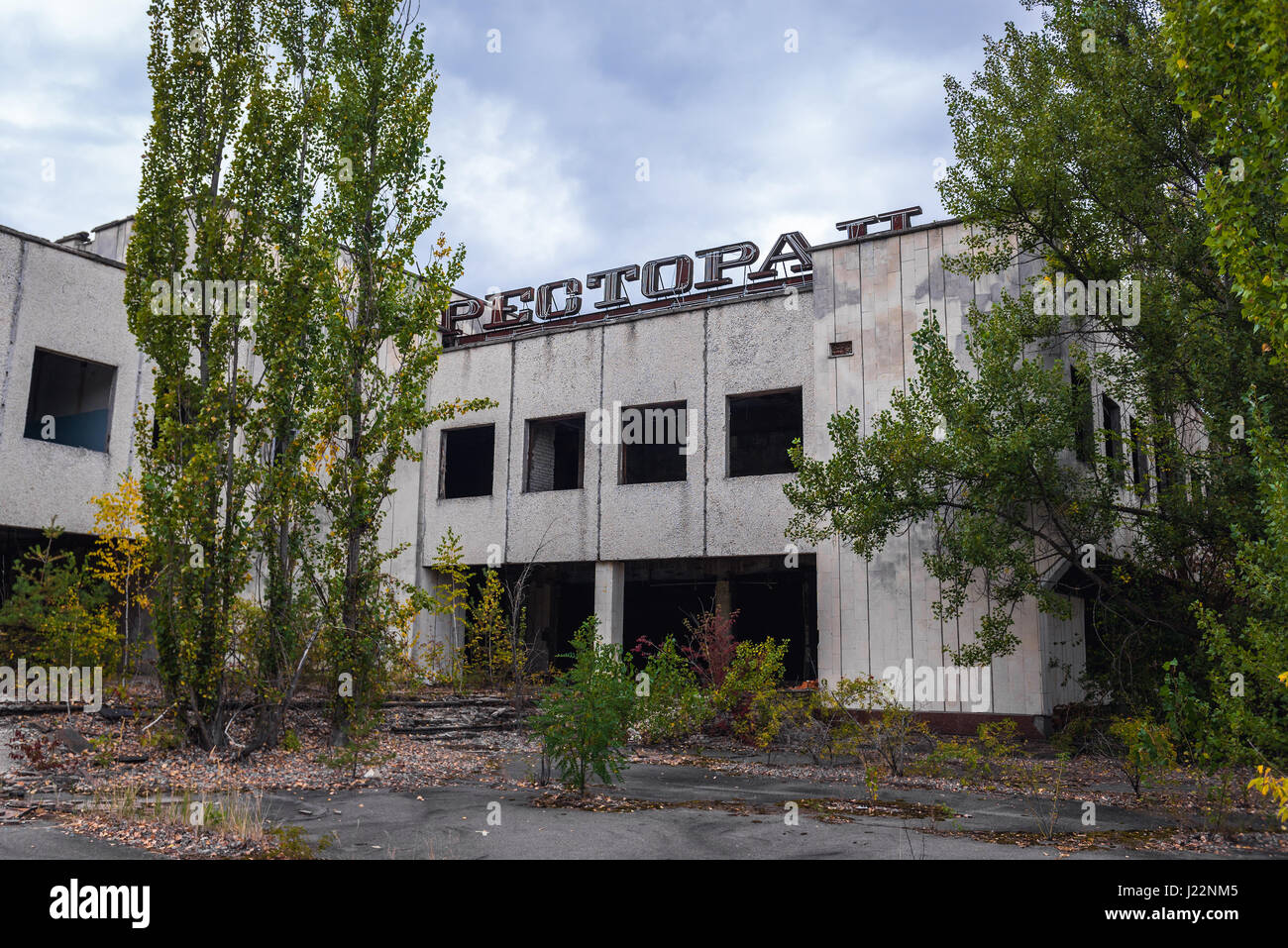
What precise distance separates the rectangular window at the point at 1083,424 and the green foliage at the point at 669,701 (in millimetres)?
6477

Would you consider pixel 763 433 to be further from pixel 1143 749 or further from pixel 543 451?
pixel 1143 749

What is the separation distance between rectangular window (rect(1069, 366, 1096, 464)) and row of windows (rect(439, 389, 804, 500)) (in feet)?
23.8

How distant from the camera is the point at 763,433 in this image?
26.2 metres

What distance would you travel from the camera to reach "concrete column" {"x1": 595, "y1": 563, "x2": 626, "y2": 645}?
20.2 metres

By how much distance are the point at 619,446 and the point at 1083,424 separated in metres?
9.26

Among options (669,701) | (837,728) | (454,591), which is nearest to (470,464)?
(454,591)

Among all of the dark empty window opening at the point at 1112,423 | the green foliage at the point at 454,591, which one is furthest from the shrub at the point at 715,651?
the dark empty window opening at the point at 1112,423

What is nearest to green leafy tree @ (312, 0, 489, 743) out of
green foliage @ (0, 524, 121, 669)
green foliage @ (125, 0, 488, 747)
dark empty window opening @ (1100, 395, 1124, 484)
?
green foliage @ (125, 0, 488, 747)

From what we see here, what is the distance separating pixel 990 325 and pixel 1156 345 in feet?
7.47

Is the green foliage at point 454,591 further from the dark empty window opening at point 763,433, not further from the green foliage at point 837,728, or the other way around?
the dark empty window opening at point 763,433

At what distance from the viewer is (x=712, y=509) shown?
62.5 feet

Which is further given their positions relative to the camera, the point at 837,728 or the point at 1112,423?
the point at 1112,423

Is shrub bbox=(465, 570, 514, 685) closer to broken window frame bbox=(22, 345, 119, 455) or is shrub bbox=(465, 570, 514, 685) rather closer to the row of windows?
the row of windows

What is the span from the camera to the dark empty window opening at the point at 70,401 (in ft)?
64.1
